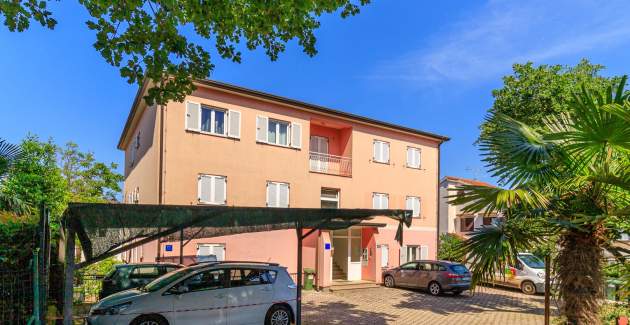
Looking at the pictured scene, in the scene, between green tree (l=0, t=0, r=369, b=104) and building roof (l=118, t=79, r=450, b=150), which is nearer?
green tree (l=0, t=0, r=369, b=104)

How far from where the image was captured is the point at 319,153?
66.6ft

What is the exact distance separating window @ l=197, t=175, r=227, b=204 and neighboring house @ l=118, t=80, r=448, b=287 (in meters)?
0.04

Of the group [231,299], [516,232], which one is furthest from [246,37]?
[516,232]

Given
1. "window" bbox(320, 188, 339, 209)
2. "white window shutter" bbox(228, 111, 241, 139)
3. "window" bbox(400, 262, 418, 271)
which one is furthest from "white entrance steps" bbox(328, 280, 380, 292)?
"white window shutter" bbox(228, 111, 241, 139)

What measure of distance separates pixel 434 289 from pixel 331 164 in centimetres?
770

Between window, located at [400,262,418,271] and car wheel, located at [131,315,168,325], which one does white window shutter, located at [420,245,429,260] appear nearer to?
window, located at [400,262,418,271]

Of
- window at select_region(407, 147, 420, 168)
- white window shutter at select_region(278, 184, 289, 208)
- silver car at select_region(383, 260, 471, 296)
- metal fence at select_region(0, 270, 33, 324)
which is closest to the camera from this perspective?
metal fence at select_region(0, 270, 33, 324)

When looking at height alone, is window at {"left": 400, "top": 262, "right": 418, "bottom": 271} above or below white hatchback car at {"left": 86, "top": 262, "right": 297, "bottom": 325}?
below

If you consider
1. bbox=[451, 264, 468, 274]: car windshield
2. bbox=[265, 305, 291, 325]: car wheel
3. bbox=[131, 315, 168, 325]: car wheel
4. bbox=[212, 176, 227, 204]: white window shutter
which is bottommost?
bbox=[451, 264, 468, 274]: car windshield

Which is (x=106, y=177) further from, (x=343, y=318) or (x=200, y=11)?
(x=200, y=11)

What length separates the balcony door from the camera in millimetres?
20516

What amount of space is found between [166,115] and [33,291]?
937 cm

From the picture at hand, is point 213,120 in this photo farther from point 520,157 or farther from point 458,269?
point 520,157

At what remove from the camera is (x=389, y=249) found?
22203 millimetres
